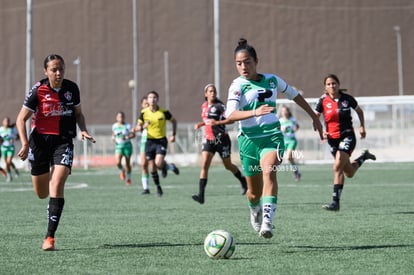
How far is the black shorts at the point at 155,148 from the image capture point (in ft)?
64.6

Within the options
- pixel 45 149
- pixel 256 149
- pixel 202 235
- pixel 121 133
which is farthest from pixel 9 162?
pixel 256 149

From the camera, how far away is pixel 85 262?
8.38 m

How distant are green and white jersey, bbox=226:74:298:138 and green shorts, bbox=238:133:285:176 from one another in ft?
0.23

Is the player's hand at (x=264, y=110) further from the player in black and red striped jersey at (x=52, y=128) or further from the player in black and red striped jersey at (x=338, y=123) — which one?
the player in black and red striped jersey at (x=338, y=123)

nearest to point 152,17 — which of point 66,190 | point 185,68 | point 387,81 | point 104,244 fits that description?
point 185,68

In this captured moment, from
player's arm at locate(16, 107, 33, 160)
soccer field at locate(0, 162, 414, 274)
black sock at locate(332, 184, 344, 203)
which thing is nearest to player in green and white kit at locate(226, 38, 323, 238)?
soccer field at locate(0, 162, 414, 274)

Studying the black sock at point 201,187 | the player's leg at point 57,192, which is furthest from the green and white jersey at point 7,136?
the player's leg at point 57,192

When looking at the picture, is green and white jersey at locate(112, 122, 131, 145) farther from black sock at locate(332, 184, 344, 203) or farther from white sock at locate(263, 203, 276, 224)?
white sock at locate(263, 203, 276, 224)

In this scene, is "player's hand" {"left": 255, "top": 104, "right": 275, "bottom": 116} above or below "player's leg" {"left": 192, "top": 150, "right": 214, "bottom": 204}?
above

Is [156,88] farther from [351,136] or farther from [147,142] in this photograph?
[351,136]

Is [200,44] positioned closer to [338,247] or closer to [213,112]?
[213,112]

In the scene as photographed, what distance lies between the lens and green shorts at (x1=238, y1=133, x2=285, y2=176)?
384 inches

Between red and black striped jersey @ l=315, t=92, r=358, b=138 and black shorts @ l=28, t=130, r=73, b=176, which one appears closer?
black shorts @ l=28, t=130, r=73, b=176

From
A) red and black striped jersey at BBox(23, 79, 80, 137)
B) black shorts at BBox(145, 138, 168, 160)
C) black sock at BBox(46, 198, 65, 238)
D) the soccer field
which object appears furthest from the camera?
black shorts at BBox(145, 138, 168, 160)
